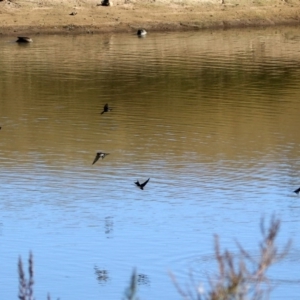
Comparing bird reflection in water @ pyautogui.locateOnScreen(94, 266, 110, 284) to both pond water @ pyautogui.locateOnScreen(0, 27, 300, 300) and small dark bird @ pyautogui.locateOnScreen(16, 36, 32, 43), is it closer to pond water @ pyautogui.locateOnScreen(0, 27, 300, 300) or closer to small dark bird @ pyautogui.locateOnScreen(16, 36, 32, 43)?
pond water @ pyautogui.locateOnScreen(0, 27, 300, 300)

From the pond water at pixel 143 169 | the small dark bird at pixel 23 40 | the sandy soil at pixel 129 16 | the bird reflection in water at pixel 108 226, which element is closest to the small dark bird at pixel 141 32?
the sandy soil at pixel 129 16

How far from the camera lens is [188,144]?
1628 cm

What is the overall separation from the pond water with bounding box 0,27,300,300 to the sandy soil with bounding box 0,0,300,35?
26.0 feet

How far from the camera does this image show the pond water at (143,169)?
389 inches

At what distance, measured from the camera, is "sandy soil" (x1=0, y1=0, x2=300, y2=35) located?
36.0 metres

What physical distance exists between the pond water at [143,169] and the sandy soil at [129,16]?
26.0ft

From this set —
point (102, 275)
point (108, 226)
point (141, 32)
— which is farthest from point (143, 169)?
point (141, 32)

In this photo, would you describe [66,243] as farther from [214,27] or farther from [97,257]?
[214,27]

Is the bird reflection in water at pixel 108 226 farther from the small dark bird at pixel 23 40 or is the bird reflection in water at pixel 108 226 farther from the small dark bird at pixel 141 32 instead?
the small dark bird at pixel 141 32

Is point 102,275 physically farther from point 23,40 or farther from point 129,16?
point 129,16

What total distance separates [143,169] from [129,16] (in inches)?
937

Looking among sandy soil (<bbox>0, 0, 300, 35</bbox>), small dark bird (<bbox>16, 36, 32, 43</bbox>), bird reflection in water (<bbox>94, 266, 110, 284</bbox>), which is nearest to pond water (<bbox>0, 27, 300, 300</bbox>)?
bird reflection in water (<bbox>94, 266, 110, 284</bbox>)

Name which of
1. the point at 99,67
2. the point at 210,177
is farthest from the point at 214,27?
the point at 210,177

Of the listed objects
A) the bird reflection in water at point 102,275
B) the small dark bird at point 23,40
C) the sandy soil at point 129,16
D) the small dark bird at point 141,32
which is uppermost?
the sandy soil at point 129,16
